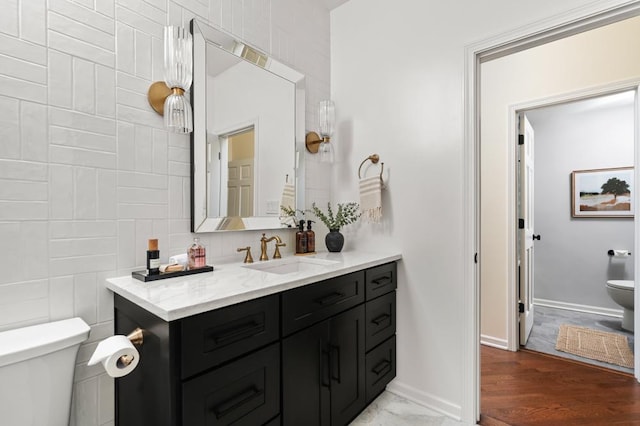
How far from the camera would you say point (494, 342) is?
2.78 meters

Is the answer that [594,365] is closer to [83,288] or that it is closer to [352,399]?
[352,399]

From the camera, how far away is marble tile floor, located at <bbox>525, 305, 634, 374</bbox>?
266cm

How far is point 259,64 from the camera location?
6.38 ft

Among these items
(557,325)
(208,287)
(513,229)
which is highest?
(513,229)

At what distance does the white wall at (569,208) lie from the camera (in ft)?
11.7

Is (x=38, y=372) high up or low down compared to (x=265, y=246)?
down

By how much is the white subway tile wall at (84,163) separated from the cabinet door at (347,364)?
2.90ft

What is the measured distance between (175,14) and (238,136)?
2.09ft

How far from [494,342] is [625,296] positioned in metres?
1.42

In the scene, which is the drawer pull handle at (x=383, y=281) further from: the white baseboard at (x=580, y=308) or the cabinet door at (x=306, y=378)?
the white baseboard at (x=580, y=308)

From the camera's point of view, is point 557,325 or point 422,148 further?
point 557,325

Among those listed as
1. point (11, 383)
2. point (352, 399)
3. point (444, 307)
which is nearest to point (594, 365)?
point (444, 307)

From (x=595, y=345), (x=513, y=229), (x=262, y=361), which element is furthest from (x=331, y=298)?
(x=595, y=345)

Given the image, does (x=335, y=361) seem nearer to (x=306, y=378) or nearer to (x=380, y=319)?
(x=306, y=378)
